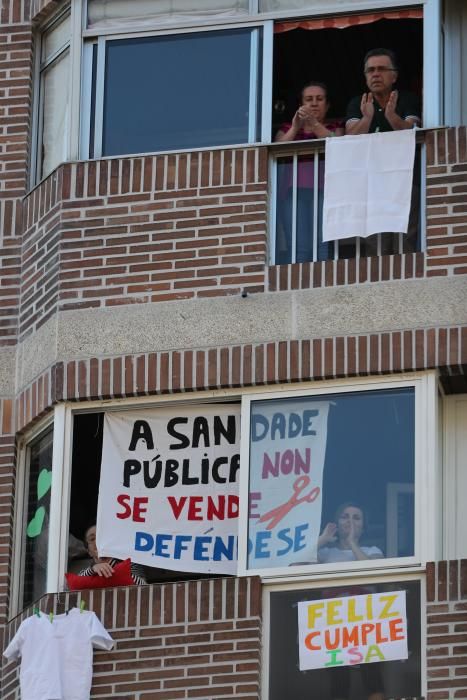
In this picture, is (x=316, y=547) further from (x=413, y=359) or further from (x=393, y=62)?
(x=393, y=62)

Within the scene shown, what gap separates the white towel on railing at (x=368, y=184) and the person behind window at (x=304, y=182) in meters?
0.15

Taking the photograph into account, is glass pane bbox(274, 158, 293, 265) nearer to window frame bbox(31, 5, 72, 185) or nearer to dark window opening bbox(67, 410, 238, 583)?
dark window opening bbox(67, 410, 238, 583)

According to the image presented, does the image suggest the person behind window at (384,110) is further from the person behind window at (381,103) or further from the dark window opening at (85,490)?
the dark window opening at (85,490)

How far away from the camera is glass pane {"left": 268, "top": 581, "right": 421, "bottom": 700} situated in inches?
827

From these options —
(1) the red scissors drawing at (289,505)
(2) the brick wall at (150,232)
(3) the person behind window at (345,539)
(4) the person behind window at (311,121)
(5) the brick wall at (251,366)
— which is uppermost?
(4) the person behind window at (311,121)

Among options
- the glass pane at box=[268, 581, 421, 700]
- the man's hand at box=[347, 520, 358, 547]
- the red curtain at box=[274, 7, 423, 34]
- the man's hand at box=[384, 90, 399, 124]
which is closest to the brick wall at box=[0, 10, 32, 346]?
the red curtain at box=[274, 7, 423, 34]

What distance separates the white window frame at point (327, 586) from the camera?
21.0 metres

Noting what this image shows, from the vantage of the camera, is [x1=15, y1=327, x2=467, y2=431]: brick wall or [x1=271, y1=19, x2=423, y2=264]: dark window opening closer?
[x1=15, y1=327, x2=467, y2=431]: brick wall

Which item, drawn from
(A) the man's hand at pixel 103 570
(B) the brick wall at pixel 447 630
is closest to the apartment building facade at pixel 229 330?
(B) the brick wall at pixel 447 630

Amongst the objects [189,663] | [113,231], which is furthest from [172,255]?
[189,663]

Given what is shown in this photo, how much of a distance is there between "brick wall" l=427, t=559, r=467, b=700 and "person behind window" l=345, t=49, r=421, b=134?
12.8 feet

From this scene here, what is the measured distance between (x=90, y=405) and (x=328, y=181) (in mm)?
2633

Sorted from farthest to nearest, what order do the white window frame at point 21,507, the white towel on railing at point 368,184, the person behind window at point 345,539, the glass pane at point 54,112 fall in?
the glass pane at point 54,112, the white towel on railing at point 368,184, the white window frame at point 21,507, the person behind window at point 345,539

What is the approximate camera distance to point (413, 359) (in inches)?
862
